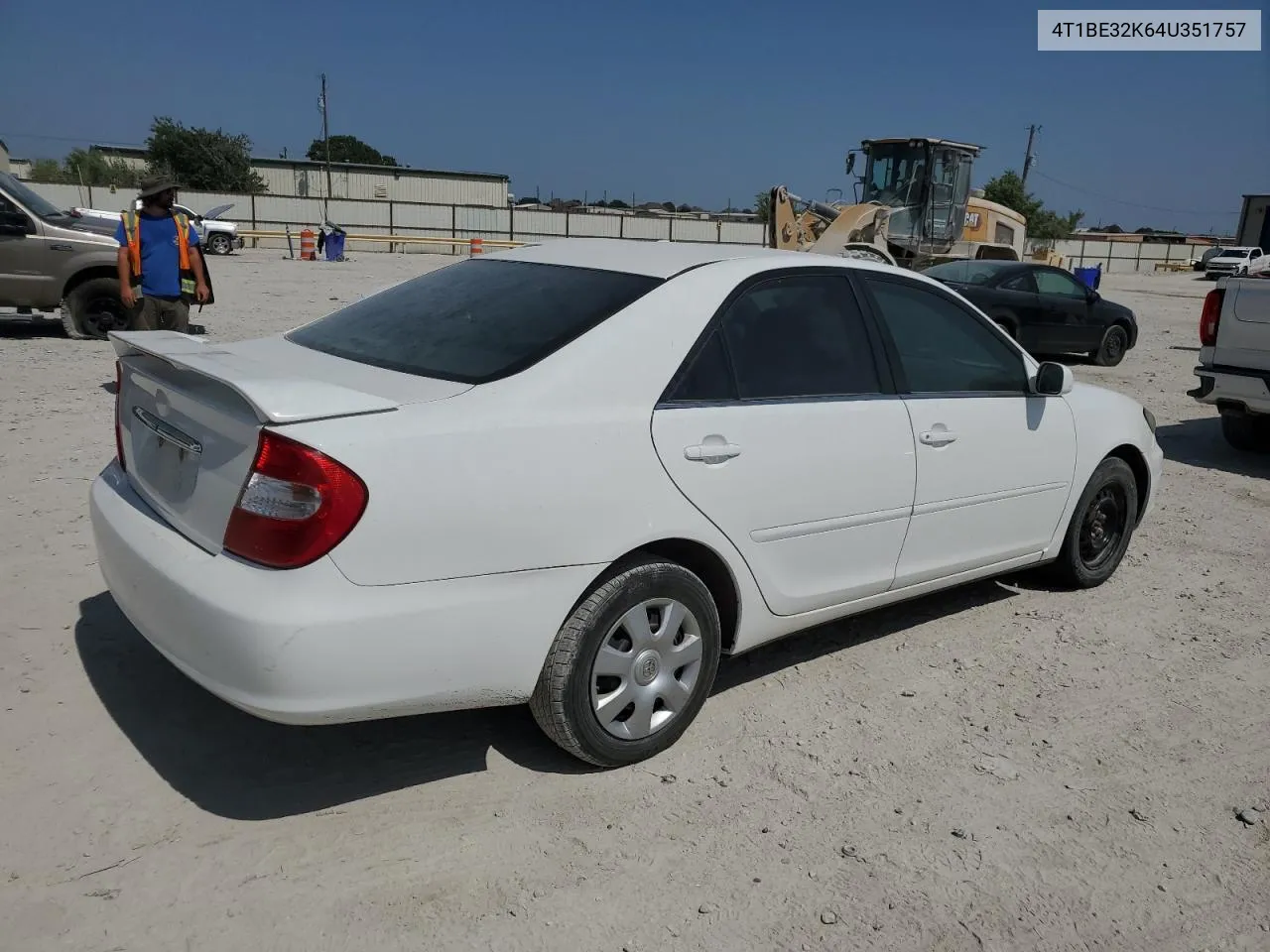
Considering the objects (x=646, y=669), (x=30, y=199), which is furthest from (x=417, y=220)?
(x=646, y=669)

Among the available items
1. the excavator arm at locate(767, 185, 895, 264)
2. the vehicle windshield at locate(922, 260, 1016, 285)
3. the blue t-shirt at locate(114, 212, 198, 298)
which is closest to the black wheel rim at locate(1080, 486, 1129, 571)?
the blue t-shirt at locate(114, 212, 198, 298)

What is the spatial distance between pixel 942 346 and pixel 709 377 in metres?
1.42

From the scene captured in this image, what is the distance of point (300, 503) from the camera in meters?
2.70

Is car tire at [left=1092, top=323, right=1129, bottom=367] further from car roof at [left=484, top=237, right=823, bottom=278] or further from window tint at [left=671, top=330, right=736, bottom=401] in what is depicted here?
window tint at [left=671, top=330, right=736, bottom=401]

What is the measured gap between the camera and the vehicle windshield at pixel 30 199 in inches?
455

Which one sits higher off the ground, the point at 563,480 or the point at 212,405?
the point at 212,405

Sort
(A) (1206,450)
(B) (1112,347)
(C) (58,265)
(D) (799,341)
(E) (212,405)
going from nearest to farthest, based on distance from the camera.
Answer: (E) (212,405), (D) (799,341), (A) (1206,450), (C) (58,265), (B) (1112,347)

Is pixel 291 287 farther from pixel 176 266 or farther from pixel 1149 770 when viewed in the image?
pixel 1149 770

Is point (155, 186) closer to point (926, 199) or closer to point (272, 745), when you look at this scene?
point (272, 745)

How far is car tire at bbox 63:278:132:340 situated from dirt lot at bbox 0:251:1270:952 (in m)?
7.74

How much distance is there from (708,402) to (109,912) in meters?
2.22

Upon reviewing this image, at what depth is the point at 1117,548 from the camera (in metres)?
5.48

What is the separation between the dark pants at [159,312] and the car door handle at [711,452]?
6335 mm

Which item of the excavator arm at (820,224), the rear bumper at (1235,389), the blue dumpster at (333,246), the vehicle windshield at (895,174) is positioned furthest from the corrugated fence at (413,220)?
the rear bumper at (1235,389)
